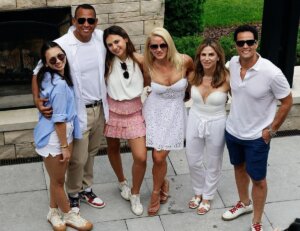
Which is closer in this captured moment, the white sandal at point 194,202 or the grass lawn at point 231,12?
the white sandal at point 194,202

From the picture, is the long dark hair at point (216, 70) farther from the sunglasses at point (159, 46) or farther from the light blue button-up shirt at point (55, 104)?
the light blue button-up shirt at point (55, 104)

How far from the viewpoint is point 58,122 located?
4598 millimetres

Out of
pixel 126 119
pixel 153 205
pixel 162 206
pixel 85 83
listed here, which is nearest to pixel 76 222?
pixel 153 205

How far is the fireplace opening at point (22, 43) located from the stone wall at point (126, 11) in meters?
0.20

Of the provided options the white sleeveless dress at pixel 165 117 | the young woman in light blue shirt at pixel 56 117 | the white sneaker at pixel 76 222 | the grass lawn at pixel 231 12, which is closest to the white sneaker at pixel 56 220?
the white sneaker at pixel 76 222

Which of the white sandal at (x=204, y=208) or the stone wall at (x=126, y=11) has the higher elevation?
the stone wall at (x=126, y=11)

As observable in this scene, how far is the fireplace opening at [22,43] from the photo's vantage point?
251 inches

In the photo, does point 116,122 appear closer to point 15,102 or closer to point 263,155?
point 263,155

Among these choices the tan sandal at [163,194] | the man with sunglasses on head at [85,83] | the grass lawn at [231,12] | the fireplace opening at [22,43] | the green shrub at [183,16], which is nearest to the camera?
the man with sunglasses on head at [85,83]

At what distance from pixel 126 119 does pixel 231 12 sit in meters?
5.88

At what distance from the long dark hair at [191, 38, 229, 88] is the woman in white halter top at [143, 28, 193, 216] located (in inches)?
5.0

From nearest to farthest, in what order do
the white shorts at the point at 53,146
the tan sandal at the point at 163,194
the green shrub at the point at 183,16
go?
1. the white shorts at the point at 53,146
2. the tan sandal at the point at 163,194
3. the green shrub at the point at 183,16

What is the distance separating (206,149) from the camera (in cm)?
522

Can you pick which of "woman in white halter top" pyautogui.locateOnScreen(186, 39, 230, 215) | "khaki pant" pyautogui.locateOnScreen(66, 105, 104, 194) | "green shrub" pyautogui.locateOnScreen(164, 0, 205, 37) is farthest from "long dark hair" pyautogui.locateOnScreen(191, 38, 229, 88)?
"green shrub" pyautogui.locateOnScreen(164, 0, 205, 37)
